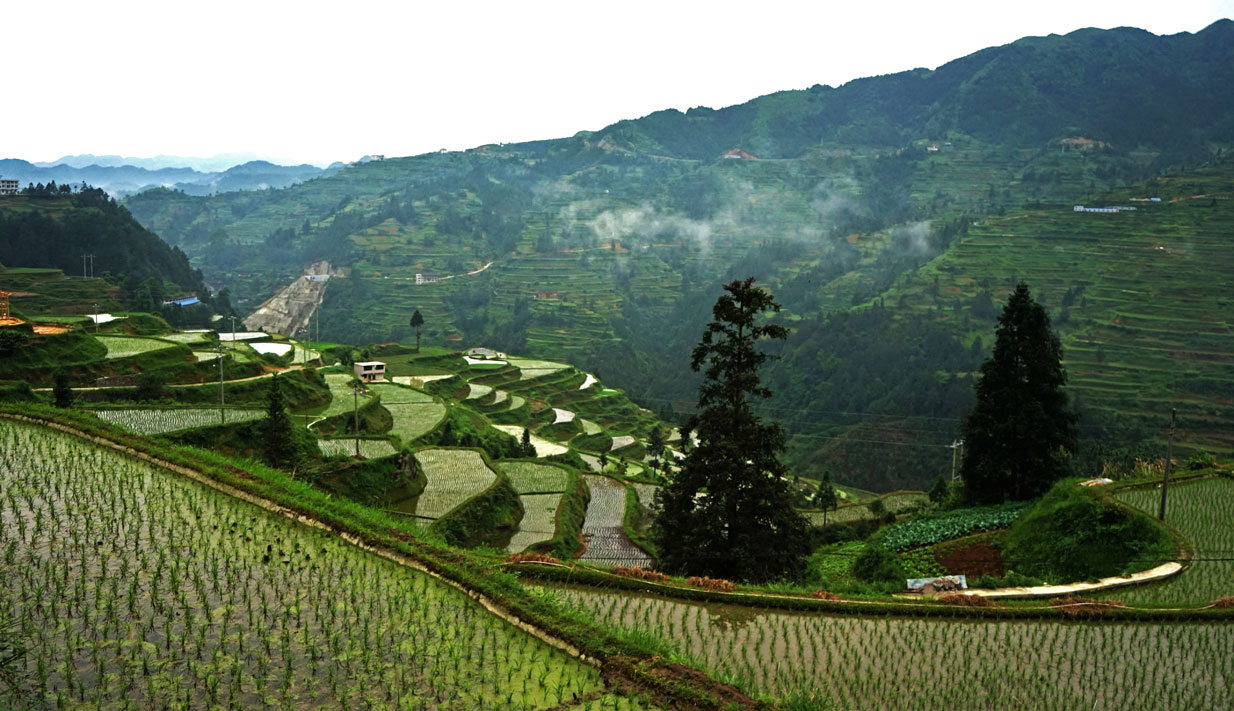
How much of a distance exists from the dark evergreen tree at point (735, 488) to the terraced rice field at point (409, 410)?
1945 cm

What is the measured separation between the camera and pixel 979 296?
83.2 metres

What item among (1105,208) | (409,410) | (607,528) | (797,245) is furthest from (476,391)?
(797,245)

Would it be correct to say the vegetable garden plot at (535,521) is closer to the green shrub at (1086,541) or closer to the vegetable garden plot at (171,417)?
the vegetable garden plot at (171,417)

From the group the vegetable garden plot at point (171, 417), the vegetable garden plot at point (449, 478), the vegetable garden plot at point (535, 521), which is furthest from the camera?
the vegetable garden plot at point (449, 478)

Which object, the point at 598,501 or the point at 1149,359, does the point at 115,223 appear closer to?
the point at 598,501

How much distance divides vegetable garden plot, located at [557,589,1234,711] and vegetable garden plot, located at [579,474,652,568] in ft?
41.9

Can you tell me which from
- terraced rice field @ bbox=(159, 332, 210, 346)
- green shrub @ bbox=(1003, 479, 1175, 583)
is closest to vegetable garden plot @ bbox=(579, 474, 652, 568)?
A: green shrub @ bbox=(1003, 479, 1175, 583)

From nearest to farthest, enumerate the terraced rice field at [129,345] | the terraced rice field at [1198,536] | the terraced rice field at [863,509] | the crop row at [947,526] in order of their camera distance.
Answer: the terraced rice field at [1198,536] → the crop row at [947,526] → the terraced rice field at [129,345] → the terraced rice field at [863,509]

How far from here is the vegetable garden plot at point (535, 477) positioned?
32.1 metres

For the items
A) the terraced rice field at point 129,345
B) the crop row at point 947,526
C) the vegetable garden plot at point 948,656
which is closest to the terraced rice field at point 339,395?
the terraced rice field at point 129,345

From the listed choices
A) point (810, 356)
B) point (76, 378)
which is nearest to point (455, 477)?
point (76, 378)

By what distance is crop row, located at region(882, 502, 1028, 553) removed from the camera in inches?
784

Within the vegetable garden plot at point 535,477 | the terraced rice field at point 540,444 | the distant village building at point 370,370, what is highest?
the distant village building at point 370,370

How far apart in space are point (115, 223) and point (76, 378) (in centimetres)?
6499
